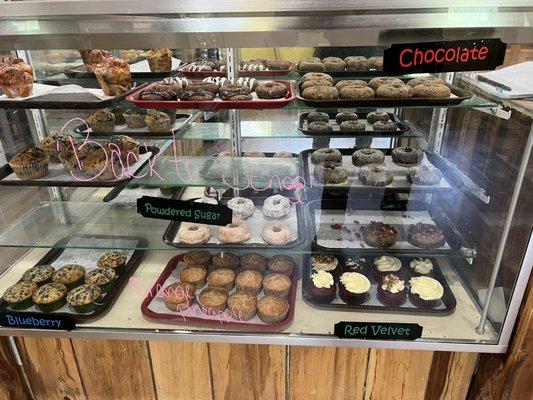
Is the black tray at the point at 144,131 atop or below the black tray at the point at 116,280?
atop

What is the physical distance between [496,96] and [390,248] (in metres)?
0.71

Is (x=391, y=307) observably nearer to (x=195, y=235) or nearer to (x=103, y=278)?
(x=195, y=235)

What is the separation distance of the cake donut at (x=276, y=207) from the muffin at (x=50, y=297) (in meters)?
0.93

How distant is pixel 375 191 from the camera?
1834mm

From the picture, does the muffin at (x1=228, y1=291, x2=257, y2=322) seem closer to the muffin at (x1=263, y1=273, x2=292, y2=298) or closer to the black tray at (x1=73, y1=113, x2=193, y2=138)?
the muffin at (x1=263, y1=273, x2=292, y2=298)

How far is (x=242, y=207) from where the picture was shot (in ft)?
6.15

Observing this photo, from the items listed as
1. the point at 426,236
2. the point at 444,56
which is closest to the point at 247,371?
the point at 426,236

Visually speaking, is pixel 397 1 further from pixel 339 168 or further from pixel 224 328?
pixel 224 328

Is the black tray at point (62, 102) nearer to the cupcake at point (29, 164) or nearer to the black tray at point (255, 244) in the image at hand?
the cupcake at point (29, 164)

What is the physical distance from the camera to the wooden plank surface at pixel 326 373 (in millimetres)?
1659

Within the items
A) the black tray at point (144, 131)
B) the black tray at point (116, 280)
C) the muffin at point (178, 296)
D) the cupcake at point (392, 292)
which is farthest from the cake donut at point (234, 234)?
the cupcake at point (392, 292)

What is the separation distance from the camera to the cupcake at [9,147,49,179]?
1646 millimetres

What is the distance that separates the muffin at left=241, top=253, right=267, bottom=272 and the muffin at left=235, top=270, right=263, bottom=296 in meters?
0.04

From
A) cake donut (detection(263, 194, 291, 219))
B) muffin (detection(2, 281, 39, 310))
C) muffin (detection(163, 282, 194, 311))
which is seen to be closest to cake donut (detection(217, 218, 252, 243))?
cake donut (detection(263, 194, 291, 219))
